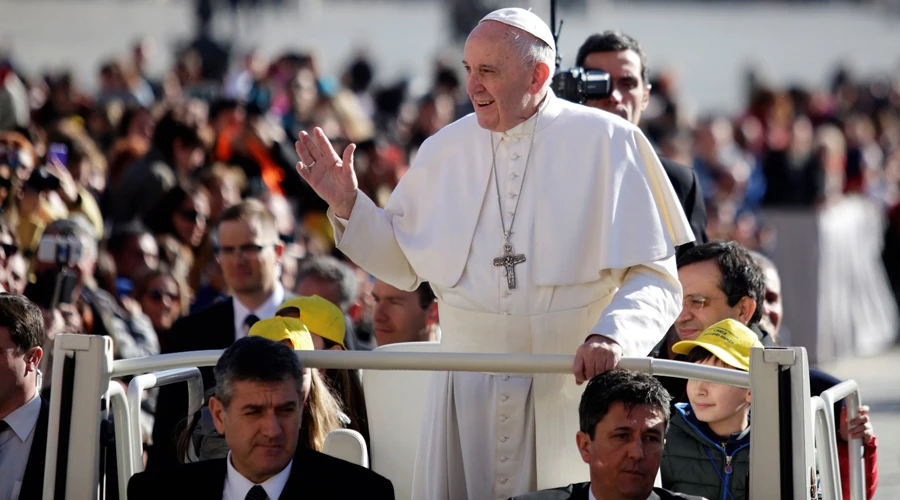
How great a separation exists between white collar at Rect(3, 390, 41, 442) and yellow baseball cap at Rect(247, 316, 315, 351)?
2.18 feet

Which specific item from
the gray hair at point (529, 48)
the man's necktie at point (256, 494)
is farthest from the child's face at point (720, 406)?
the man's necktie at point (256, 494)

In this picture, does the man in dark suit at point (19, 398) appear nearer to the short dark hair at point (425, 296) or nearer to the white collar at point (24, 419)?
the white collar at point (24, 419)

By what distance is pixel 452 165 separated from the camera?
444 centimetres

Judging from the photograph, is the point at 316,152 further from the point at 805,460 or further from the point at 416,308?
the point at 416,308

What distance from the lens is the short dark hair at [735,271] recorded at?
16.1 feet

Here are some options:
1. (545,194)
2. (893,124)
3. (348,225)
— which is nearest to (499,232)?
(545,194)

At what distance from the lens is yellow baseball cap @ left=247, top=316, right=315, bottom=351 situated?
14.9 feet

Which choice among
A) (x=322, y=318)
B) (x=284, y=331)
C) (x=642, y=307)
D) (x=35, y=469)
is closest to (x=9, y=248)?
(x=322, y=318)

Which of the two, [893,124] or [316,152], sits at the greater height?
[893,124]

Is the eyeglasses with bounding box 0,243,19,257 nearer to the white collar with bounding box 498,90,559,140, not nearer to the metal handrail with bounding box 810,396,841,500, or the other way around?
the white collar with bounding box 498,90,559,140

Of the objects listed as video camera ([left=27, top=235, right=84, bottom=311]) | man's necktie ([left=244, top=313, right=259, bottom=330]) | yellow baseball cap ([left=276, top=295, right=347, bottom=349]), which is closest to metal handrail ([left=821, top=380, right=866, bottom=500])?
yellow baseball cap ([left=276, top=295, right=347, bottom=349])

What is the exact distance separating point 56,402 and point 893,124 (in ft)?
60.3

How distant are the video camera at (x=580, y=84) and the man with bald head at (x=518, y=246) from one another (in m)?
0.99

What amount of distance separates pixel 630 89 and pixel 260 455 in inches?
104
